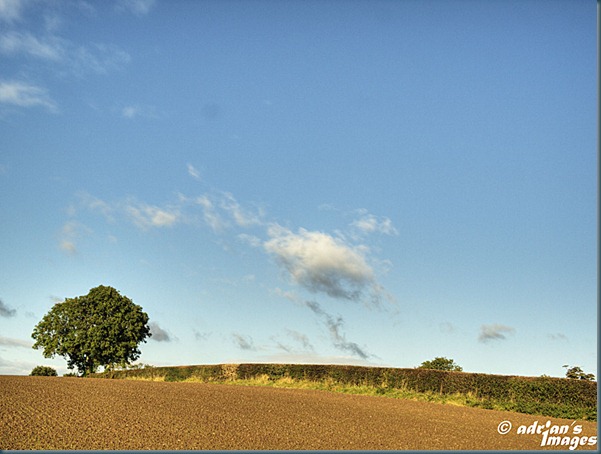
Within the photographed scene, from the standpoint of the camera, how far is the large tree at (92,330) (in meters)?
35.6

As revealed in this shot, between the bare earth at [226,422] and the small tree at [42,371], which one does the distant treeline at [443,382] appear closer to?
Answer: the bare earth at [226,422]

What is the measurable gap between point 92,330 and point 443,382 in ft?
77.3

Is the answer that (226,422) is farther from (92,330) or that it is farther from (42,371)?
(42,371)

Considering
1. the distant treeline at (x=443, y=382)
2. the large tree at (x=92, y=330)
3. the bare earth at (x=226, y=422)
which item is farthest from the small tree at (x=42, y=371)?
the bare earth at (x=226, y=422)

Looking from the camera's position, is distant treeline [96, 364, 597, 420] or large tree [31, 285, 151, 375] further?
large tree [31, 285, 151, 375]

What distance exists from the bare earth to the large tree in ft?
61.0

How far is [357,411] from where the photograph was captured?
49.8 feet

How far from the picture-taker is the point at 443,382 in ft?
75.8

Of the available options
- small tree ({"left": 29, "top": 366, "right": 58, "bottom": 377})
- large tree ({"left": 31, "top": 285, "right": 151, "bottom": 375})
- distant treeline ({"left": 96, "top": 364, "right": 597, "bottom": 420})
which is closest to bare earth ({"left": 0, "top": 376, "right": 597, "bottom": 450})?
distant treeline ({"left": 96, "top": 364, "right": 597, "bottom": 420})

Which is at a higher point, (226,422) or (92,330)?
(92,330)

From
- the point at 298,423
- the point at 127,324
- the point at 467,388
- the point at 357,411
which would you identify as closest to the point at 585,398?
the point at 467,388

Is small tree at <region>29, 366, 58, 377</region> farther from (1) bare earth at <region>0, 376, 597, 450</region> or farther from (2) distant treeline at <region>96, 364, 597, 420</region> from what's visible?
(1) bare earth at <region>0, 376, 597, 450</region>

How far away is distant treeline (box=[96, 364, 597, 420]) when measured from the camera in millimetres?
19875

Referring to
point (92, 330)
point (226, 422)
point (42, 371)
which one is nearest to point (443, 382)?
point (226, 422)
